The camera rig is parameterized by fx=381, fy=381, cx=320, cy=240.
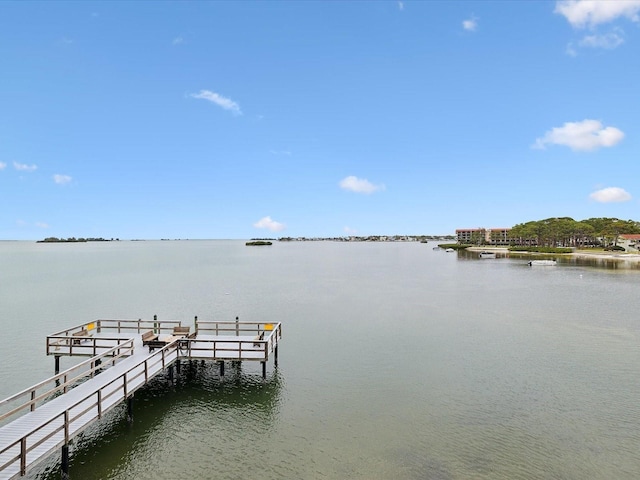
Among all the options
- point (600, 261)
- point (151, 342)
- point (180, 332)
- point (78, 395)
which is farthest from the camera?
point (600, 261)

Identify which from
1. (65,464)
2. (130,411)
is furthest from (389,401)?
(65,464)

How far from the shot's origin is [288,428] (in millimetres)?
14688

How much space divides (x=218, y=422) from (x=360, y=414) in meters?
5.73

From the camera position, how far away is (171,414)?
15734 millimetres

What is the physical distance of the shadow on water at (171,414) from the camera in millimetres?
12414

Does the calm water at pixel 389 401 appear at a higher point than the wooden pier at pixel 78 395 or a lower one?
lower

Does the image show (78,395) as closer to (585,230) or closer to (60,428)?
(60,428)

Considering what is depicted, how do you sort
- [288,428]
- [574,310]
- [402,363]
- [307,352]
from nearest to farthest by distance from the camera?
[288,428], [402,363], [307,352], [574,310]

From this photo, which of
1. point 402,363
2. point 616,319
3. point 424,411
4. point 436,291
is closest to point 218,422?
point 424,411

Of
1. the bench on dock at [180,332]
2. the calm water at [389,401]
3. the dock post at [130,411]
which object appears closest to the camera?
the calm water at [389,401]

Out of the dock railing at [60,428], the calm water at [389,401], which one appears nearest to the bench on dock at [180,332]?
the calm water at [389,401]

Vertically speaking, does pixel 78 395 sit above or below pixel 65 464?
above

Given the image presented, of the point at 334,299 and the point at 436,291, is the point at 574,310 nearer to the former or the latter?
the point at 436,291

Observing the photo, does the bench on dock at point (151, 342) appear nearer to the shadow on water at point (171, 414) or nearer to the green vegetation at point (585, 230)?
the shadow on water at point (171, 414)
